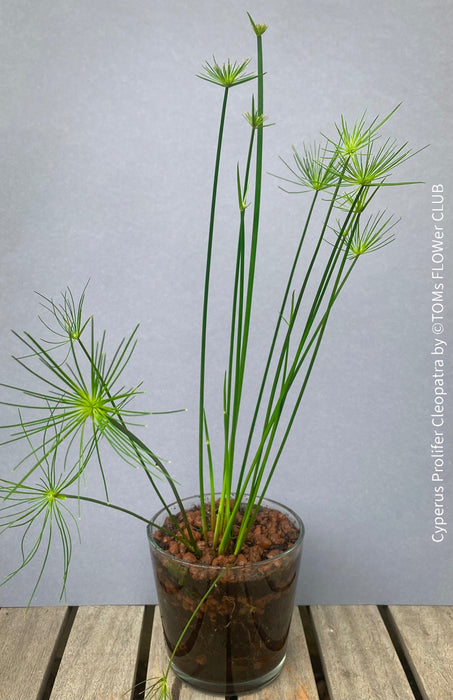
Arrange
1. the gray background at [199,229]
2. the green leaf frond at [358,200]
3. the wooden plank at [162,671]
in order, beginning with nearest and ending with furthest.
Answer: the green leaf frond at [358,200] < the wooden plank at [162,671] < the gray background at [199,229]

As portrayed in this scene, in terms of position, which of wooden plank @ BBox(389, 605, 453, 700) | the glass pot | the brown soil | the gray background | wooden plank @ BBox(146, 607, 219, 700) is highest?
the gray background

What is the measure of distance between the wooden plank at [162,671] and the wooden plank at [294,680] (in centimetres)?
9

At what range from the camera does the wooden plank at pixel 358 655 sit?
3.50 ft

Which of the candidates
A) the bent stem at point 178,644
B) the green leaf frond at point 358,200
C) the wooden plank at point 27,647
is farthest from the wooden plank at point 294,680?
the green leaf frond at point 358,200

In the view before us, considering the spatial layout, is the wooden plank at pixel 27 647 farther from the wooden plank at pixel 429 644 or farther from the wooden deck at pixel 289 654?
the wooden plank at pixel 429 644

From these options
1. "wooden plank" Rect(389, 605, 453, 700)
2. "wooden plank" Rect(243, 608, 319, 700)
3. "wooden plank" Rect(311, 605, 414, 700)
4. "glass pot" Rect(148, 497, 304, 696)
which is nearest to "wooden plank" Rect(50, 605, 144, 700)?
"glass pot" Rect(148, 497, 304, 696)

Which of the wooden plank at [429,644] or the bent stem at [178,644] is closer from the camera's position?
the bent stem at [178,644]

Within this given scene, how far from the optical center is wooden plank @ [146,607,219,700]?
1042 millimetres

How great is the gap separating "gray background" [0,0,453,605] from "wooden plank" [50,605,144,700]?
5 centimetres

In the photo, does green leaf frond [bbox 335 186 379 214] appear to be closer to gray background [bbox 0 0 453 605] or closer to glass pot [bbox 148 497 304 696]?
gray background [bbox 0 0 453 605]

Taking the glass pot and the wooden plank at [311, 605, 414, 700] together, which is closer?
the glass pot

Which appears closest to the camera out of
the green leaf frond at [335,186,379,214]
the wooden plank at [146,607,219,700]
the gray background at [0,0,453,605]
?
the green leaf frond at [335,186,379,214]

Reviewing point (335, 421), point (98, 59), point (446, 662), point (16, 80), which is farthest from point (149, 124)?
point (446, 662)

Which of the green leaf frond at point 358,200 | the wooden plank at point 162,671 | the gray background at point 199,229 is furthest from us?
the gray background at point 199,229
